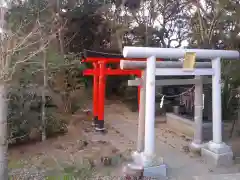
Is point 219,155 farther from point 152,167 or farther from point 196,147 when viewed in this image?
point 152,167

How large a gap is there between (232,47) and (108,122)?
4819 mm

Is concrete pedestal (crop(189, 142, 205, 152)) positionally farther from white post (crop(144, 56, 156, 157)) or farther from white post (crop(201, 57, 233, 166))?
white post (crop(144, 56, 156, 157))

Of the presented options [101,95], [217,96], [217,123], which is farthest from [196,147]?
[101,95]

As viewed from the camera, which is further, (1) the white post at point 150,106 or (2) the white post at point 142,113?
(2) the white post at point 142,113

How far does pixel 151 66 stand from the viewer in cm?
450

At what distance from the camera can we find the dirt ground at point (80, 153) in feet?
14.7

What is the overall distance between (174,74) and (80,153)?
264cm

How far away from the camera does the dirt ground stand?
4.47 metres

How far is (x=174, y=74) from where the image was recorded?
15.7ft

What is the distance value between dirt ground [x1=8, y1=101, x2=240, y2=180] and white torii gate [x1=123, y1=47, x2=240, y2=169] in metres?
0.88

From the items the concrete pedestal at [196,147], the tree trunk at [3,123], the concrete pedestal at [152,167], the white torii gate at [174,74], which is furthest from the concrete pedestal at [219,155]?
the tree trunk at [3,123]

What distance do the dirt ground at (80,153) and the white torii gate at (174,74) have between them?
0.88m

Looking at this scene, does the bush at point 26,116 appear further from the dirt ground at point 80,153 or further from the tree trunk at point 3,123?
the tree trunk at point 3,123

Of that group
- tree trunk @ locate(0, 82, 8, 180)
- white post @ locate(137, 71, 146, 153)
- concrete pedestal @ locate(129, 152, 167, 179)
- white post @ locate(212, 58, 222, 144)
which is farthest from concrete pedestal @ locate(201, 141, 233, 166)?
tree trunk @ locate(0, 82, 8, 180)
